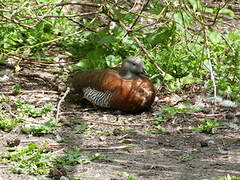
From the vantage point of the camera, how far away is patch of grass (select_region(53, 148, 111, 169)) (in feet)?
18.0

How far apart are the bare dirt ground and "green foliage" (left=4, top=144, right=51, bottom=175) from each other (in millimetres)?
87

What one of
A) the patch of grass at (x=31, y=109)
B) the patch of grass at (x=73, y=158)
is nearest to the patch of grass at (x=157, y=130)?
the patch of grass at (x=73, y=158)

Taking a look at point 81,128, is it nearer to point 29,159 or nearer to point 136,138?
point 136,138

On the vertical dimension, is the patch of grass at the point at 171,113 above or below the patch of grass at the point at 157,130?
above

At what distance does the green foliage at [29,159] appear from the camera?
520cm

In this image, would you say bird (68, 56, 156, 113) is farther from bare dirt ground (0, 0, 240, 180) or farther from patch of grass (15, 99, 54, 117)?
patch of grass (15, 99, 54, 117)

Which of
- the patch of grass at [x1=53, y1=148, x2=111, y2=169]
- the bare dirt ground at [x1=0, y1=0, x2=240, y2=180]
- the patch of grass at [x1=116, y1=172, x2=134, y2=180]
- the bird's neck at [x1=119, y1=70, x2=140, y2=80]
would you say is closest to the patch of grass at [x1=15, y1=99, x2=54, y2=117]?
the bare dirt ground at [x1=0, y1=0, x2=240, y2=180]

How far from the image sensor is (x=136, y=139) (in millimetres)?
6512

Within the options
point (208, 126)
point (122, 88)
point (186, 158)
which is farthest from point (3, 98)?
point (186, 158)

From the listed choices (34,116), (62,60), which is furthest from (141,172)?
(62,60)

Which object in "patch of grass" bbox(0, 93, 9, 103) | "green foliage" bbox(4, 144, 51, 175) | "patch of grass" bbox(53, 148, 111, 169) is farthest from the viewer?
"patch of grass" bbox(0, 93, 9, 103)

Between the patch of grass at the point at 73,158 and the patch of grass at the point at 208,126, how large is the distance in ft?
4.99

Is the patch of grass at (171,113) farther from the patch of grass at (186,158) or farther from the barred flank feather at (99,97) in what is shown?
the patch of grass at (186,158)

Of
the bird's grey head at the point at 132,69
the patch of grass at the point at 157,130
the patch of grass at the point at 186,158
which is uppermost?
the bird's grey head at the point at 132,69
